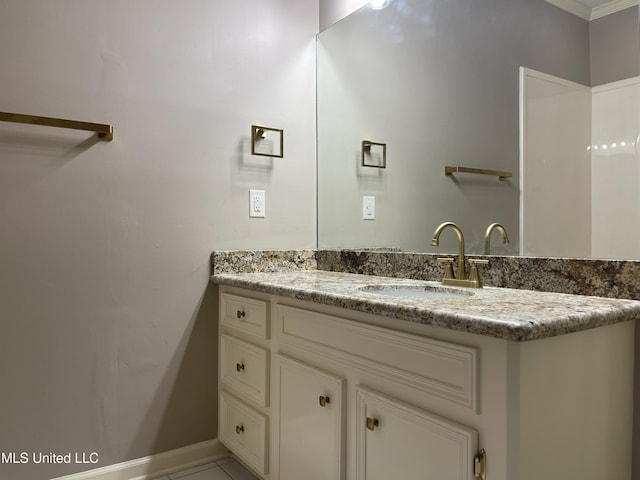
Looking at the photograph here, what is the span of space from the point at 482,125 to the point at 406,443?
105cm

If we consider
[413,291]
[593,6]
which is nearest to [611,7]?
[593,6]

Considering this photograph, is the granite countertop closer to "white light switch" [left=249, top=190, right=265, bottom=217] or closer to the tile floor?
"white light switch" [left=249, top=190, right=265, bottom=217]

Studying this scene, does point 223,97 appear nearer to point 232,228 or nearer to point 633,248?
point 232,228

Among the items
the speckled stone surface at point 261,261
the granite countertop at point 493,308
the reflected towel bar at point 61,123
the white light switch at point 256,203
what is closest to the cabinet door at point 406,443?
the granite countertop at point 493,308

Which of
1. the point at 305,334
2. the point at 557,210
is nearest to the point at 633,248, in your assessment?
the point at 557,210

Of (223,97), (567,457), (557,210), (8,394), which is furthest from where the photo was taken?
(223,97)

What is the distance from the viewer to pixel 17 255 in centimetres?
157

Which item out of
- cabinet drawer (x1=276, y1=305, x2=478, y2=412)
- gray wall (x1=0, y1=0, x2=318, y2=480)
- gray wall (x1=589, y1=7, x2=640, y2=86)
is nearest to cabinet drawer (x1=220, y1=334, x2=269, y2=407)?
gray wall (x1=0, y1=0, x2=318, y2=480)

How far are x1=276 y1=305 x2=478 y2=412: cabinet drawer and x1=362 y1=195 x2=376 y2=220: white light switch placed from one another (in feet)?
2.49

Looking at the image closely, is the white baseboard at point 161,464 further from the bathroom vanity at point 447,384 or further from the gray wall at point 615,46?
the gray wall at point 615,46

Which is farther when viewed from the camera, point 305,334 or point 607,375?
point 305,334

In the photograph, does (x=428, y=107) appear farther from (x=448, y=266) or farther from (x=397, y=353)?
(x=397, y=353)

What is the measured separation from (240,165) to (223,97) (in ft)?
0.92

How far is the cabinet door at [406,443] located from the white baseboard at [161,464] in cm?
97
